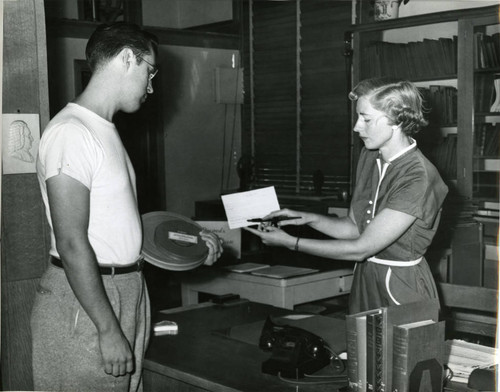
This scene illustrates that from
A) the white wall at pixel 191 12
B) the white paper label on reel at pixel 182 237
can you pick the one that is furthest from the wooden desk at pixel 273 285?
the white wall at pixel 191 12

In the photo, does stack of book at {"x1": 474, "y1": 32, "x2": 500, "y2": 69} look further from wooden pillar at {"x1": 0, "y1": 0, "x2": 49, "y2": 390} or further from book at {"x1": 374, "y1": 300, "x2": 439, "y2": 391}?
book at {"x1": 374, "y1": 300, "x2": 439, "y2": 391}

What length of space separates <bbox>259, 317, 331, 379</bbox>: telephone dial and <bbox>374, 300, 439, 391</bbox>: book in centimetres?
32

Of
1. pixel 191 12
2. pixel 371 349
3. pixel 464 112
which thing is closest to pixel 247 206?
pixel 371 349

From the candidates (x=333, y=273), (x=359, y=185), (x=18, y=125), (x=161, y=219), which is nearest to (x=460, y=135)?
(x=333, y=273)

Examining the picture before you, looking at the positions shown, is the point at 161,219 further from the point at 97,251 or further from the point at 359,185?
the point at 359,185

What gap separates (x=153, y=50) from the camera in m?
2.10

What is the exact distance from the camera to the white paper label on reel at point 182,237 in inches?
Answer: 93.4

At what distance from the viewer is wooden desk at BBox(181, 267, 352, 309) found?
355 cm

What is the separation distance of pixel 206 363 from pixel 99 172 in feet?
2.19

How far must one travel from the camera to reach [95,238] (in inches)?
76.2

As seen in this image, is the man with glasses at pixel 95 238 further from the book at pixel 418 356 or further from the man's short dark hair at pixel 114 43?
the book at pixel 418 356

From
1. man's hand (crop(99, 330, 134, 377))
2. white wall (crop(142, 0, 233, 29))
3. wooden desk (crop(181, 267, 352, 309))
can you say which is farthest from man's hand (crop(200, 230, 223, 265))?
white wall (crop(142, 0, 233, 29))

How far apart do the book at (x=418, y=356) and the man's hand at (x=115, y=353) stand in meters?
0.76

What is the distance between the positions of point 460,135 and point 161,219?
3.33 m
